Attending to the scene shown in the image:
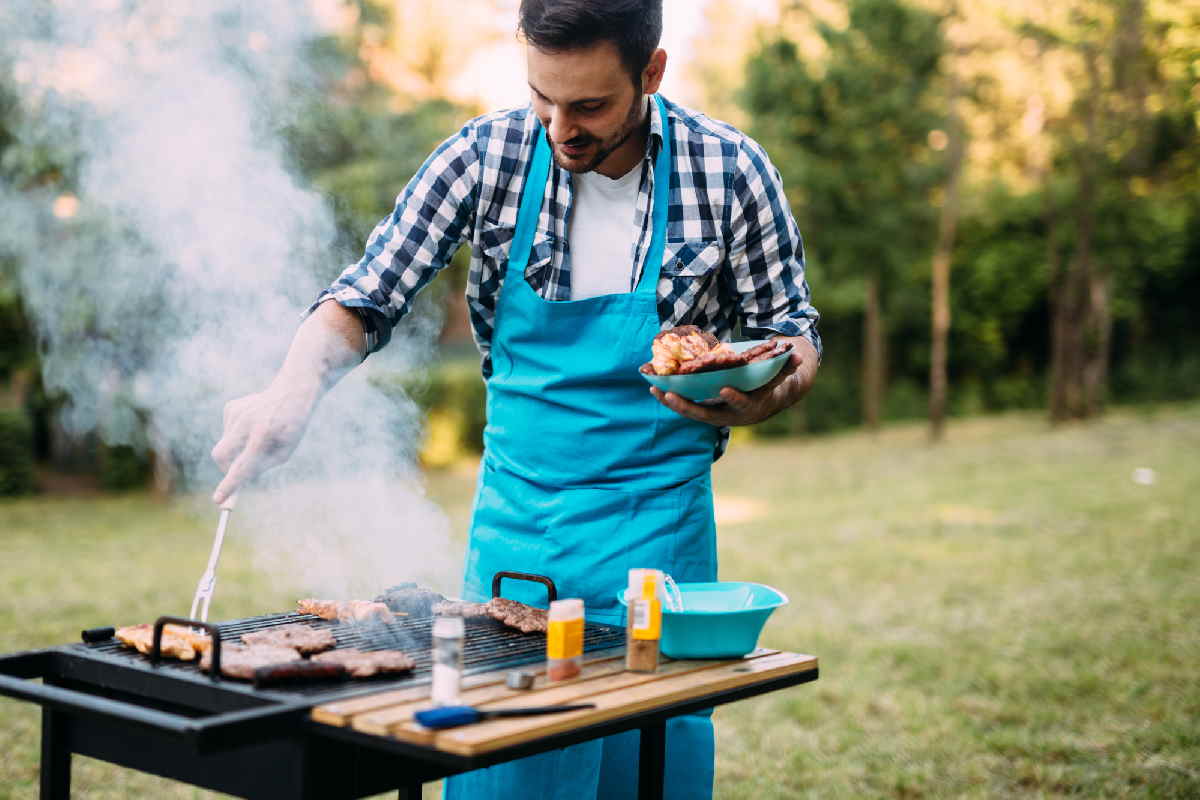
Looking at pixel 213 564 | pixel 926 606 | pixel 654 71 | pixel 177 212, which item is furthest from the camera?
pixel 177 212

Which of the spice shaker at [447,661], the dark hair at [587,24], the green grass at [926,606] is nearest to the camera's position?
the spice shaker at [447,661]

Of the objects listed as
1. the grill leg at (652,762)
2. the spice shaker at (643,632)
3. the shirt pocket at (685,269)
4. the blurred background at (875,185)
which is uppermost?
the blurred background at (875,185)

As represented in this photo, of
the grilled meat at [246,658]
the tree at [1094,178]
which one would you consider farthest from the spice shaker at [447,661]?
the tree at [1094,178]

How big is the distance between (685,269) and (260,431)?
860 millimetres

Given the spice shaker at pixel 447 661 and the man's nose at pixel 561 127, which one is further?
the man's nose at pixel 561 127

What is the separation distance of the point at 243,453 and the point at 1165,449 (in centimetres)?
1225

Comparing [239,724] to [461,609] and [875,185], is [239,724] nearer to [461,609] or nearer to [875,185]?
[461,609]

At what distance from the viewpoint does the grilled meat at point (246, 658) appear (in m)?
1.74

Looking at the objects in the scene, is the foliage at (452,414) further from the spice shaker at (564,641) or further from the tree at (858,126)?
the spice shaker at (564,641)

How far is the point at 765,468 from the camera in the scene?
13.8m

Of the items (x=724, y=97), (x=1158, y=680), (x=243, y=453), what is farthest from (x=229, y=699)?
(x=724, y=97)

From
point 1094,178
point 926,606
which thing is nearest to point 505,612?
point 926,606

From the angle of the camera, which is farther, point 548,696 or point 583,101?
point 583,101

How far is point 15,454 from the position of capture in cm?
1152
